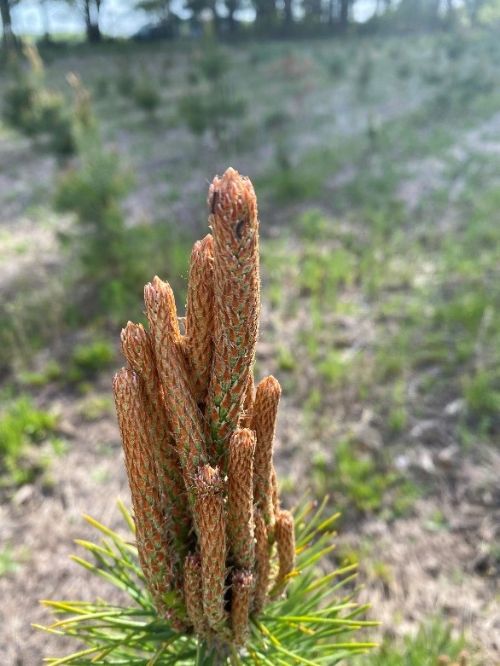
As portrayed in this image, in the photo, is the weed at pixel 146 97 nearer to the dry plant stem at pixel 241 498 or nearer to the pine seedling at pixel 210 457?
the pine seedling at pixel 210 457

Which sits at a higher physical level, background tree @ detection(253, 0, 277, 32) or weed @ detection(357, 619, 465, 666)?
background tree @ detection(253, 0, 277, 32)

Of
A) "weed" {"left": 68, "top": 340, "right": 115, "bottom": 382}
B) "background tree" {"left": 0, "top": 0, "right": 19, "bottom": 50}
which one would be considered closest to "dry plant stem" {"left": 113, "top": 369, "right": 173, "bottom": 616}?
"weed" {"left": 68, "top": 340, "right": 115, "bottom": 382}

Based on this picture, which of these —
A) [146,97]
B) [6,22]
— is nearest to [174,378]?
[146,97]

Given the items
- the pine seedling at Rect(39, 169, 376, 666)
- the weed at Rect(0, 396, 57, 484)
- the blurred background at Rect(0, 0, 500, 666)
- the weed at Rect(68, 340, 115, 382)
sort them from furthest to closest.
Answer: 1. the weed at Rect(68, 340, 115, 382)
2. the weed at Rect(0, 396, 57, 484)
3. the blurred background at Rect(0, 0, 500, 666)
4. the pine seedling at Rect(39, 169, 376, 666)

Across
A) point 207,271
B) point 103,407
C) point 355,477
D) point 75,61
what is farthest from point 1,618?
point 75,61

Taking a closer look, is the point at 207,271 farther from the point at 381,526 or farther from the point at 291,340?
the point at 291,340

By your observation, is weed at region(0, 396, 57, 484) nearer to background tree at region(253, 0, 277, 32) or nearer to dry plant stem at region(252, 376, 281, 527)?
dry plant stem at region(252, 376, 281, 527)

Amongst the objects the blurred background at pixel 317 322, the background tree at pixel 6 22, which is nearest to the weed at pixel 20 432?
the blurred background at pixel 317 322
